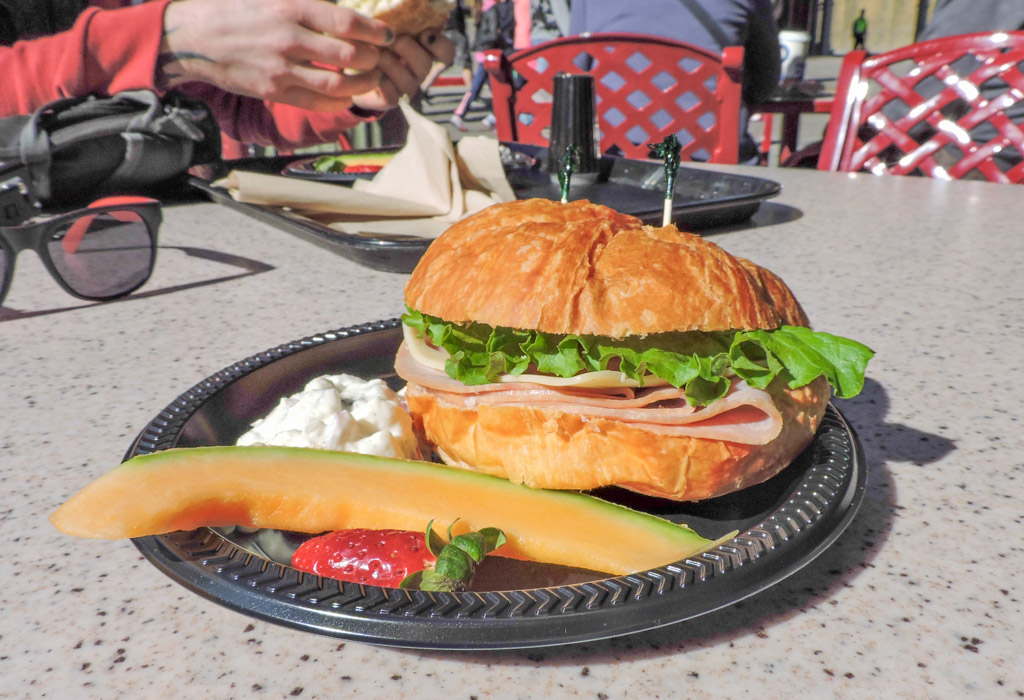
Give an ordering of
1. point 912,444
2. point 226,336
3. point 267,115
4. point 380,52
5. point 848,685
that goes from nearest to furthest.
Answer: point 848,685 < point 912,444 < point 226,336 < point 380,52 < point 267,115

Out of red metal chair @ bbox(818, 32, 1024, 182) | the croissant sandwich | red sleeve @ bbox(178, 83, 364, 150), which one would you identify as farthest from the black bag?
red metal chair @ bbox(818, 32, 1024, 182)

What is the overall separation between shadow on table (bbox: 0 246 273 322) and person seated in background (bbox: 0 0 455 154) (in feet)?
2.76

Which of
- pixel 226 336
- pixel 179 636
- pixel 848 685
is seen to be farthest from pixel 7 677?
pixel 226 336

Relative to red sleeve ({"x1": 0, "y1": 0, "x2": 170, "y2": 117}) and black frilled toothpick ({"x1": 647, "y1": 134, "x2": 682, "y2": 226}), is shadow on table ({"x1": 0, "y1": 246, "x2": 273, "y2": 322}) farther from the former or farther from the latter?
black frilled toothpick ({"x1": 647, "y1": 134, "x2": 682, "y2": 226})

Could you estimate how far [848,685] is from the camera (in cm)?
70

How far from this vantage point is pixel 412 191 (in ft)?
8.02

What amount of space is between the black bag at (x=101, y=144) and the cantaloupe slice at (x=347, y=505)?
2.24 metres

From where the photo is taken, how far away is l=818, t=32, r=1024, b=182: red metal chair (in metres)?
3.33

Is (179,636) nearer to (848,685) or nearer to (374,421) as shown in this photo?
(374,421)

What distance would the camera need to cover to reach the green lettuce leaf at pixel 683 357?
1022 millimetres

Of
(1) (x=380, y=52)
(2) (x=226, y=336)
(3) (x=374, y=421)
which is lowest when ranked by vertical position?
(2) (x=226, y=336)

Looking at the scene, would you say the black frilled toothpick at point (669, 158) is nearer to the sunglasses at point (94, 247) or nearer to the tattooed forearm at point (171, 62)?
the sunglasses at point (94, 247)

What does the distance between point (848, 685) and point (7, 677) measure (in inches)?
31.8

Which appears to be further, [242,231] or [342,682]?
[242,231]
